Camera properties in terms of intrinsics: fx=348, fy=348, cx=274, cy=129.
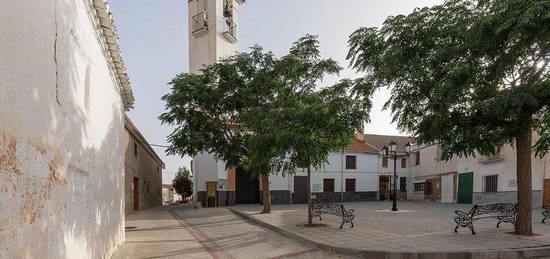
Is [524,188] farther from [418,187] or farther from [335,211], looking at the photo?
[418,187]

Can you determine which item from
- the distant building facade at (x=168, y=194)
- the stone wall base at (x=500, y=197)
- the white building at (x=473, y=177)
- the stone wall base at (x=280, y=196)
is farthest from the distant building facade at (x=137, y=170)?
the distant building facade at (x=168, y=194)

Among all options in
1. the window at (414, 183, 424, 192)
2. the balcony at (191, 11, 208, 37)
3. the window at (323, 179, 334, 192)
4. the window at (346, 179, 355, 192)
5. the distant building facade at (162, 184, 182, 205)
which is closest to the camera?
the balcony at (191, 11, 208, 37)

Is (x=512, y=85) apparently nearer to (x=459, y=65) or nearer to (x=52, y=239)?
(x=459, y=65)

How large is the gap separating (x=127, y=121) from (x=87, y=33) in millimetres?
14762

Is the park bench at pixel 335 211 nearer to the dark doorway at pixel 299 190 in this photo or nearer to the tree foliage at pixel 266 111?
the tree foliage at pixel 266 111

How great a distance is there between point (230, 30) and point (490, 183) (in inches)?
834

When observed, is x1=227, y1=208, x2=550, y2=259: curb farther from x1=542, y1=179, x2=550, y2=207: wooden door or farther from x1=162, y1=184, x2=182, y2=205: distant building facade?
x1=162, y1=184, x2=182, y2=205: distant building facade

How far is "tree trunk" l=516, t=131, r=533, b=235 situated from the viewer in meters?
8.84

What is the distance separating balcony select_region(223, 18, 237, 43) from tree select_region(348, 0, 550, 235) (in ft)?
50.0

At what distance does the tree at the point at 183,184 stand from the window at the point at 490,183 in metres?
32.0

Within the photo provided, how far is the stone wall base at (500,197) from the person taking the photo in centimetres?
2036

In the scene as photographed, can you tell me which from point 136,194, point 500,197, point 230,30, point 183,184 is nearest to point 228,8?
point 230,30

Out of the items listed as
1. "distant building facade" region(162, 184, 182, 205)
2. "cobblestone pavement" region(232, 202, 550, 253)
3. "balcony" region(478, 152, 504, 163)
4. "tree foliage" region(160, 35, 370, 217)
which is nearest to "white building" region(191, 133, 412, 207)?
"tree foliage" region(160, 35, 370, 217)

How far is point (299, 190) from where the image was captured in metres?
28.8
